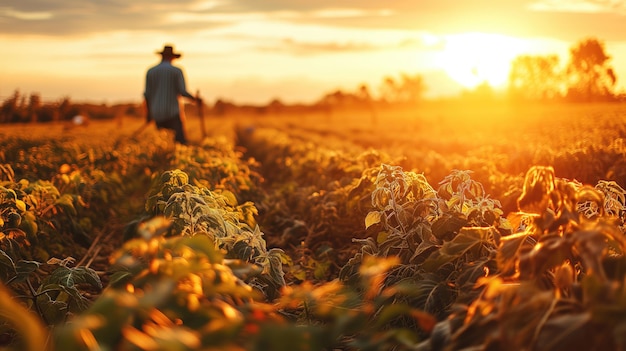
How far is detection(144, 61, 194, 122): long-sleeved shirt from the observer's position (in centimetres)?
1246

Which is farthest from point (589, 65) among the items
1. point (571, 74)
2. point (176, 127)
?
point (176, 127)

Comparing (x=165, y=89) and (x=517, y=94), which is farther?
(x=517, y=94)

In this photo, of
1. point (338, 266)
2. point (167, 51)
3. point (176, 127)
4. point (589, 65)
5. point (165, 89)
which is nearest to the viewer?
point (338, 266)

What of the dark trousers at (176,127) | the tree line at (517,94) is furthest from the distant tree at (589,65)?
the dark trousers at (176,127)

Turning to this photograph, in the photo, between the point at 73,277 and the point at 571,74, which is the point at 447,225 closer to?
the point at 73,277

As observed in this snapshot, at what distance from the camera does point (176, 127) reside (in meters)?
12.9

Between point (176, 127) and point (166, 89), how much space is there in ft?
2.59

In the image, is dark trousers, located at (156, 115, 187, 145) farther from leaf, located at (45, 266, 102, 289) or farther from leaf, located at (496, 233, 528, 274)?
leaf, located at (496, 233, 528, 274)

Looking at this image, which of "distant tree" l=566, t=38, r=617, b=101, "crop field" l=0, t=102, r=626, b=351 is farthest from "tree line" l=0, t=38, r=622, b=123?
"crop field" l=0, t=102, r=626, b=351

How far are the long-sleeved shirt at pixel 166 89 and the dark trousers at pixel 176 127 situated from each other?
183 millimetres

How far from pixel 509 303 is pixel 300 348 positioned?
71cm

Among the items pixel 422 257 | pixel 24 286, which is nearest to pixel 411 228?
pixel 422 257

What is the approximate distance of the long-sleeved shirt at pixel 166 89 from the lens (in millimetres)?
12461

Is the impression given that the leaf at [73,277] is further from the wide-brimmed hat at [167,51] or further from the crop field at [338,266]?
the wide-brimmed hat at [167,51]
